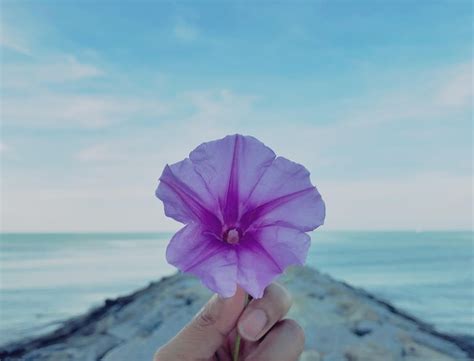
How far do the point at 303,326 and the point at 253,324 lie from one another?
3.75m

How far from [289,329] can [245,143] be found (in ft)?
3.04

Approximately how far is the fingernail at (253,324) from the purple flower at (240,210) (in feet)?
1.69

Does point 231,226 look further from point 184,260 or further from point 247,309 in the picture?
point 247,309

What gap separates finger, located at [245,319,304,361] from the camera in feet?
6.54

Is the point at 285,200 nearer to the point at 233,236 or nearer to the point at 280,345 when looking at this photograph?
the point at 233,236

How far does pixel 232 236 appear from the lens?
1402mm

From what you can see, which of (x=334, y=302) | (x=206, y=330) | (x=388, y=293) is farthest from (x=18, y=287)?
(x=206, y=330)

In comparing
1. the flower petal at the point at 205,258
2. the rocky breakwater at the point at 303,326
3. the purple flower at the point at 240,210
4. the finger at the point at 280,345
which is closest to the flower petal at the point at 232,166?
the purple flower at the point at 240,210

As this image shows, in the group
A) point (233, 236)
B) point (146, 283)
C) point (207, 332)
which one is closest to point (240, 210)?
point (233, 236)

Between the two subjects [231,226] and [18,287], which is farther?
[18,287]

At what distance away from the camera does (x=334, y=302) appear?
Result: 6562 mm

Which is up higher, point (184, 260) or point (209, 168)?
point (209, 168)

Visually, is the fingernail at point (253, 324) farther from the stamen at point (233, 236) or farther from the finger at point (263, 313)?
the stamen at point (233, 236)

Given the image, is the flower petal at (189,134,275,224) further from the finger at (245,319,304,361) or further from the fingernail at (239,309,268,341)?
the finger at (245,319,304,361)
